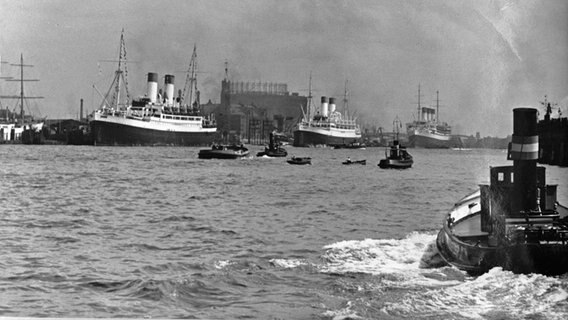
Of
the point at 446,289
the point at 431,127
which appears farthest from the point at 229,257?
the point at 431,127

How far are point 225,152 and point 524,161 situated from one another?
14.5 metres

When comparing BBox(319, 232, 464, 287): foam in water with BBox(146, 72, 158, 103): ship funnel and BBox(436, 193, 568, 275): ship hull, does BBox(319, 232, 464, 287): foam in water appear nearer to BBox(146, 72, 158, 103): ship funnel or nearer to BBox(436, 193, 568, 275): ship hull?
BBox(436, 193, 568, 275): ship hull

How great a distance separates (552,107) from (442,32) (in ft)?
3.54

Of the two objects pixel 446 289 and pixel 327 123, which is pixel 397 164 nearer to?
pixel 327 123

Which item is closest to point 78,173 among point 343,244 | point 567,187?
point 343,244

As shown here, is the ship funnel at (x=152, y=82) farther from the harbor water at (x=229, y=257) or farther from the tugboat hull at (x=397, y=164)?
the tugboat hull at (x=397, y=164)

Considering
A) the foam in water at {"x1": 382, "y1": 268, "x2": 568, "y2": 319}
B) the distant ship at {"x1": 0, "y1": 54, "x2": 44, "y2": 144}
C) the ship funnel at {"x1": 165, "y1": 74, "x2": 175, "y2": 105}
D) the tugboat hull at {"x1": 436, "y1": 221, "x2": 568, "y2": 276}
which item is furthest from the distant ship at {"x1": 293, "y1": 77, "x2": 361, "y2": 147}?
the distant ship at {"x1": 0, "y1": 54, "x2": 44, "y2": 144}

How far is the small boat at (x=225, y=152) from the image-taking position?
18.0m

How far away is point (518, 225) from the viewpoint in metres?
5.39

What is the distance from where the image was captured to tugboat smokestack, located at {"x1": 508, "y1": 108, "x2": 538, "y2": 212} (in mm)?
5535

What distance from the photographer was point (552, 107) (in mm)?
4969

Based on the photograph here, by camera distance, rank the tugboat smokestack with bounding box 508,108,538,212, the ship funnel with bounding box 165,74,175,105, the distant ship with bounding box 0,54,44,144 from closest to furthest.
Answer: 1. the tugboat smokestack with bounding box 508,108,538,212
2. the distant ship with bounding box 0,54,44,144
3. the ship funnel with bounding box 165,74,175,105

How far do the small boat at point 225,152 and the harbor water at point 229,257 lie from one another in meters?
8.90

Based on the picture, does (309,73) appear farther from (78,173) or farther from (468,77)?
(78,173)
